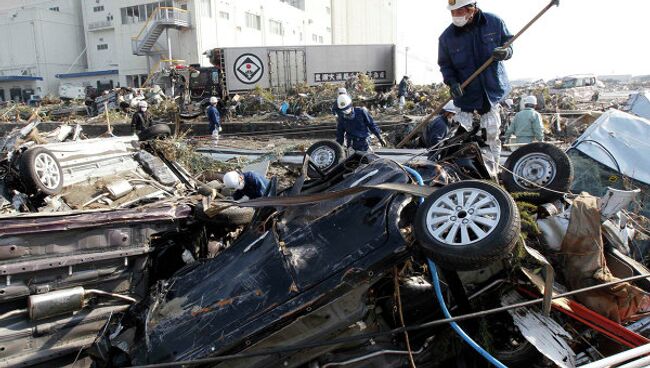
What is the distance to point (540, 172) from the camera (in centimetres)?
387

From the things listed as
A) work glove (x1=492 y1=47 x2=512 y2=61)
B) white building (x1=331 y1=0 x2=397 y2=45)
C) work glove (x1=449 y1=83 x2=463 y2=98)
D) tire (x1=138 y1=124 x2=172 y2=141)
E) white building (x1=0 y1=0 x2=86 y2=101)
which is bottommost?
tire (x1=138 y1=124 x2=172 y2=141)

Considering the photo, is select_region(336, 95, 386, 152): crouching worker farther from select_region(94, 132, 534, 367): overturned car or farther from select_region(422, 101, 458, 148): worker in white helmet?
select_region(94, 132, 534, 367): overturned car

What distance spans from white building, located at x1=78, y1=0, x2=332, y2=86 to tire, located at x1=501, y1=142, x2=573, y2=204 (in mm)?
29320

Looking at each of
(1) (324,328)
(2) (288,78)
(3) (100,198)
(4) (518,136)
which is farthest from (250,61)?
(1) (324,328)

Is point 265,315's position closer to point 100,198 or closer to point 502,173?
point 502,173

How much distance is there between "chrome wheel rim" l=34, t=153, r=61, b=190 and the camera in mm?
4465

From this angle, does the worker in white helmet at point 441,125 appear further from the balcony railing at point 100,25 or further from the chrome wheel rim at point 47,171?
the balcony railing at point 100,25

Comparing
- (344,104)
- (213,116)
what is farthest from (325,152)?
(213,116)

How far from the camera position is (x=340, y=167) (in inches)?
136

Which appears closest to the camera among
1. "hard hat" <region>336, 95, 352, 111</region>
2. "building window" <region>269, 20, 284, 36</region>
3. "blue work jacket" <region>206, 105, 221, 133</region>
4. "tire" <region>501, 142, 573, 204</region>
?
"tire" <region>501, 142, 573, 204</region>

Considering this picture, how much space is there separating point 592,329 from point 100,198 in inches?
172

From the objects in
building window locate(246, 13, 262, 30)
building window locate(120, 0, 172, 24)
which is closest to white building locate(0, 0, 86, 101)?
building window locate(120, 0, 172, 24)

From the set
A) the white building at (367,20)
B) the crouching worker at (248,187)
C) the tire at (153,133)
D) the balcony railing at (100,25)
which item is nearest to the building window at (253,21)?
the balcony railing at (100,25)

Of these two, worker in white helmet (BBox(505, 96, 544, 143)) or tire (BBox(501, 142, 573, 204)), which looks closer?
tire (BBox(501, 142, 573, 204))
